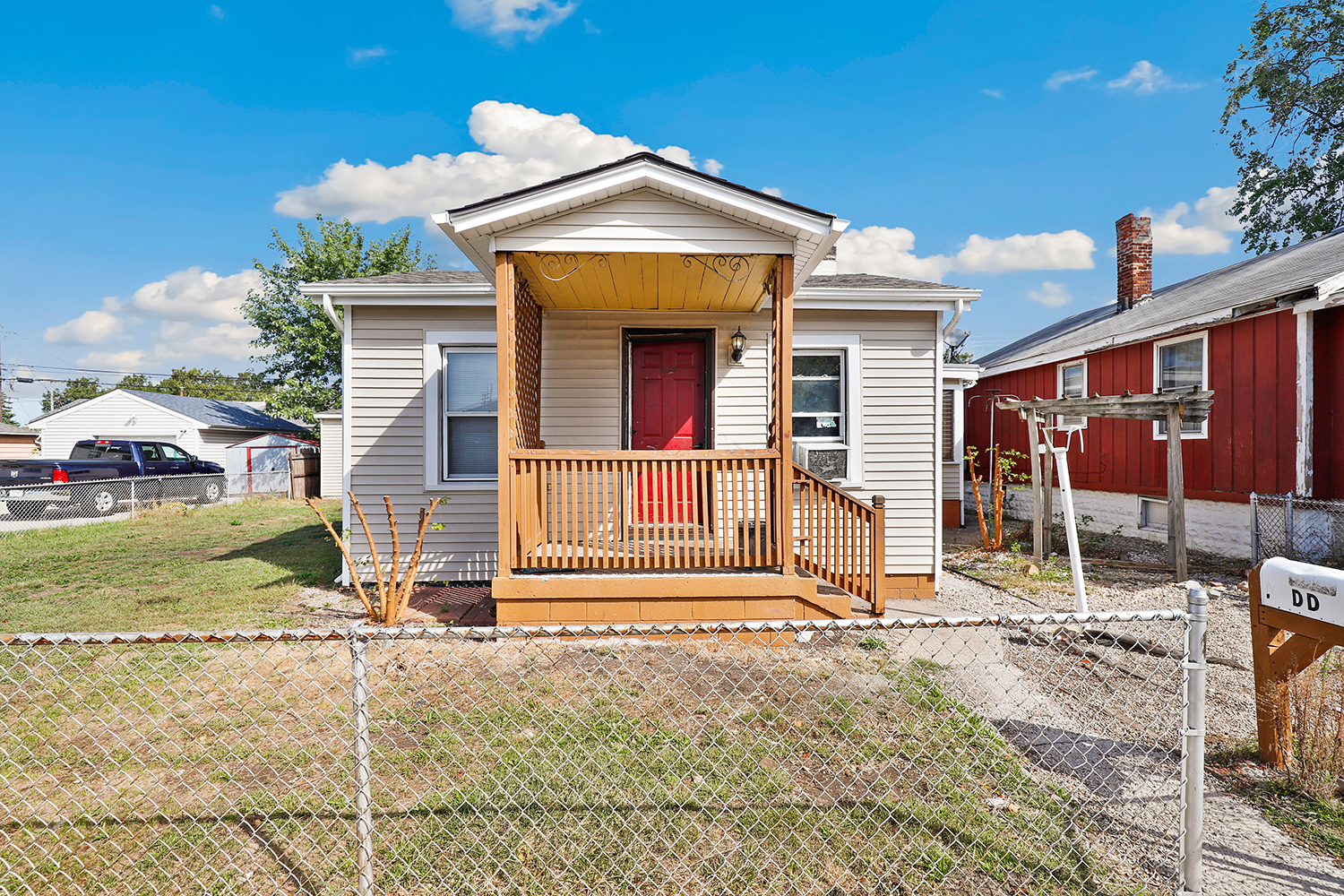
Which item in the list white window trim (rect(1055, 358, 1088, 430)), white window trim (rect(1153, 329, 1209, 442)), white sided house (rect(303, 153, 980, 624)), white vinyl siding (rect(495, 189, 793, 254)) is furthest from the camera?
white window trim (rect(1055, 358, 1088, 430))

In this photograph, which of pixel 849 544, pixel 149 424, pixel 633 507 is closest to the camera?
pixel 633 507

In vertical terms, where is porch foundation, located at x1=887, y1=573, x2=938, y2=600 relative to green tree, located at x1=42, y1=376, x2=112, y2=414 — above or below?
below

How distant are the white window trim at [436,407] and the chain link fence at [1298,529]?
29.6 ft

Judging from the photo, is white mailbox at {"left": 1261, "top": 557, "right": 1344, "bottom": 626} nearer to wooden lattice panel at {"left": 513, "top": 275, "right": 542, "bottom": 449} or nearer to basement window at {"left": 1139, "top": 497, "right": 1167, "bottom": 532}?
wooden lattice panel at {"left": 513, "top": 275, "right": 542, "bottom": 449}

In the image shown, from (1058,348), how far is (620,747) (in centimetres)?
1246

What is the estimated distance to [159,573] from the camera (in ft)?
24.4

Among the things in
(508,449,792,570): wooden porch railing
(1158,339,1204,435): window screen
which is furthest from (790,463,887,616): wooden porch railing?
(1158,339,1204,435): window screen

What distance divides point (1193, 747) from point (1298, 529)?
8010mm

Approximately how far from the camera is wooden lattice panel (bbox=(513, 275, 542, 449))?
551cm

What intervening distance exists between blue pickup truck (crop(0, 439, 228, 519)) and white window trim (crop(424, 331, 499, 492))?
885cm

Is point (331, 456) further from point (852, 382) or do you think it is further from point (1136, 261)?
point (1136, 261)

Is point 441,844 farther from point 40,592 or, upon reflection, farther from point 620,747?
point 40,592

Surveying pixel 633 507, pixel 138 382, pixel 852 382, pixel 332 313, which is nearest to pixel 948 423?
pixel 852 382

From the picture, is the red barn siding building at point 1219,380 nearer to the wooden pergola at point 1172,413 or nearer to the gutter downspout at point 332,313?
the wooden pergola at point 1172,413
